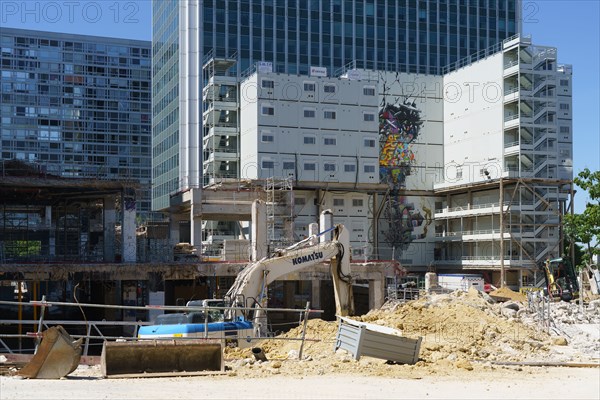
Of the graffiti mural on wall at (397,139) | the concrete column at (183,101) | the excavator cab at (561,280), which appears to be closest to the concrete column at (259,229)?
the excavator cab at (561,280)

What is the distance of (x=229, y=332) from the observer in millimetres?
31516

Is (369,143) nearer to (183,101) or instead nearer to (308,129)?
(308,129)

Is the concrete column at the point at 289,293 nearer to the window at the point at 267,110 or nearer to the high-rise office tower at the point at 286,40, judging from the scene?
the window at the point at 267,110

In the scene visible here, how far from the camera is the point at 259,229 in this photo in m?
46.8

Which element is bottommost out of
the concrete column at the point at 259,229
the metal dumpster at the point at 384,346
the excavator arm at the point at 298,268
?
the metal dumpster at the point at 384,346

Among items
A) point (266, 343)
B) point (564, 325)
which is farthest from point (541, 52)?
point (266, 343)

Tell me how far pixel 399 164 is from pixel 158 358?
66646mm

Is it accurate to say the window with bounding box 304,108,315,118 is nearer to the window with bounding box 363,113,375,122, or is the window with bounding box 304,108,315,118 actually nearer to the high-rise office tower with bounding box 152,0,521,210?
the window with bounding box 363,113,375,122

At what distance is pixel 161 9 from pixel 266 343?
7089cm

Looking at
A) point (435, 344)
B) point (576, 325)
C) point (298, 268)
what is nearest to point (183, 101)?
point (298, 268)

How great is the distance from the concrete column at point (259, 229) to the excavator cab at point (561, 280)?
18.9 metres

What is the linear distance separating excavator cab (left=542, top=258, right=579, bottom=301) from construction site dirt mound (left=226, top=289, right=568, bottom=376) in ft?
47.3

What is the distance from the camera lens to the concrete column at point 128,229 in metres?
52.6

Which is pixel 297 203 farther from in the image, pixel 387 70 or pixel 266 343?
pixel 266 343
